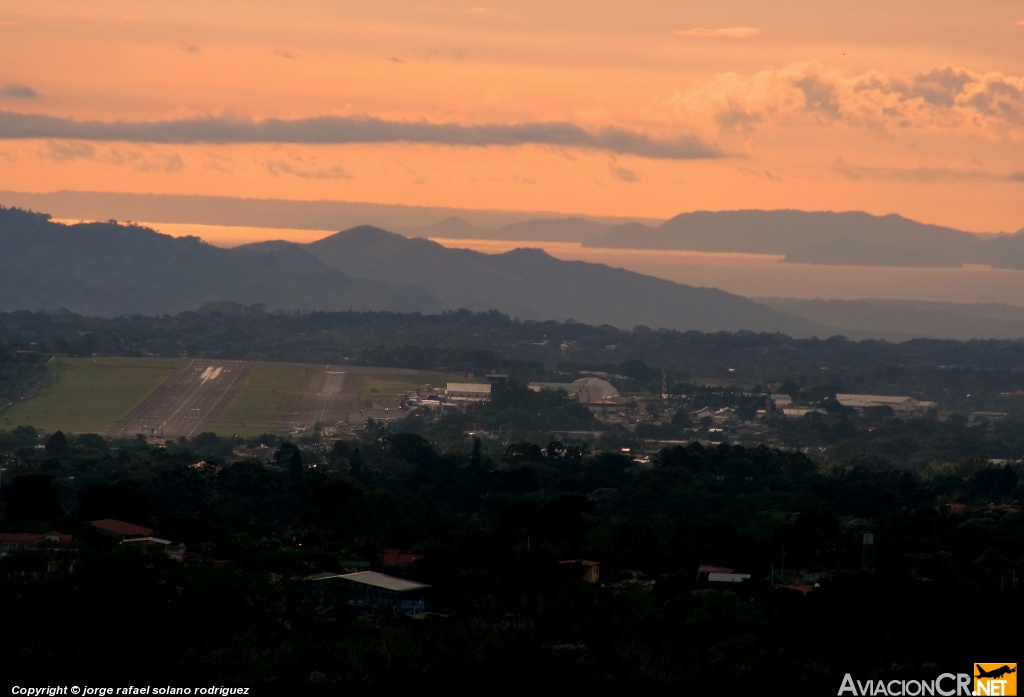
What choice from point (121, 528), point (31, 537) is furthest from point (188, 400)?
point (31, 537)

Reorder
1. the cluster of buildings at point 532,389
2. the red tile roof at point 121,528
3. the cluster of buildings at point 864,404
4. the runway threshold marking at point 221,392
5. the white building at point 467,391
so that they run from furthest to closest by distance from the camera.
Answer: the cluster of buildings at point 864,404 → the white building at point 467,391 → the cluster of buildings at point 532,389 → the runway threshold marking at point 221,392 → the red tile roof at point 121,528

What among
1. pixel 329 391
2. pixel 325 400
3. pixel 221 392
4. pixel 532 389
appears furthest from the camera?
pixel 532 389

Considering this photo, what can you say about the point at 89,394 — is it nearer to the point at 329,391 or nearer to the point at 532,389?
the point at 329,391

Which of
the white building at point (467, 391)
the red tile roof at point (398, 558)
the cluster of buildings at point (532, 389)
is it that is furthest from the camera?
the white building at point (467, 391)

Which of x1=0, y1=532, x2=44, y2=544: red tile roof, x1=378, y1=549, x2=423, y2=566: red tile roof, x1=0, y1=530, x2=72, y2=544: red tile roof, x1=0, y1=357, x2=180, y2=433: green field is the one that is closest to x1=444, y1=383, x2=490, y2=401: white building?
x1=0, y1=357, x2=180, y2=433: green field

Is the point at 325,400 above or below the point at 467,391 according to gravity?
below

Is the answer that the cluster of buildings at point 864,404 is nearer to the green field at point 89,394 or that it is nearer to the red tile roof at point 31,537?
the green field at point 89,394

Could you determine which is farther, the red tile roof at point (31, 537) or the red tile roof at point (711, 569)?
the red tile roof at point (711, 569)

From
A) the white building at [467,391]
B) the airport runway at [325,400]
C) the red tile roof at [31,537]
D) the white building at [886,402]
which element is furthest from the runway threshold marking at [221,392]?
the red tile roof at [31,537]
